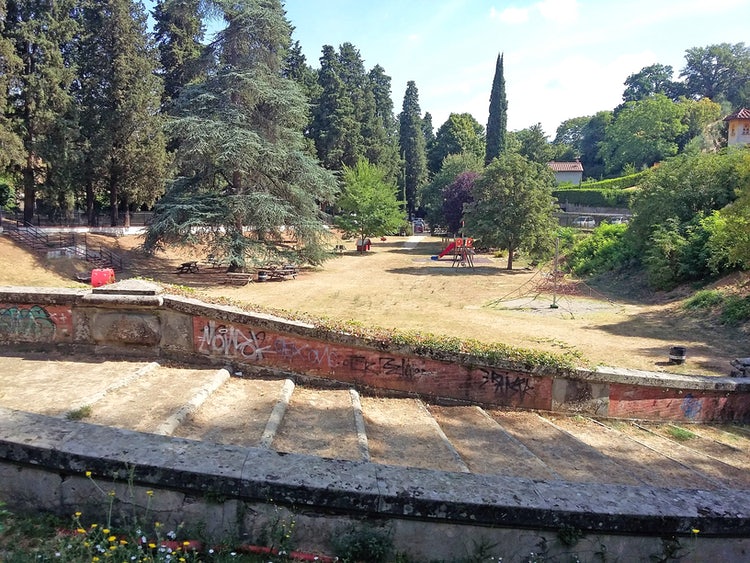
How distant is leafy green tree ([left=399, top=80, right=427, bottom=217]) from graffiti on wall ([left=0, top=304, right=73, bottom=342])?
185 feet

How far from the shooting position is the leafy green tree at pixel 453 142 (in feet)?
208

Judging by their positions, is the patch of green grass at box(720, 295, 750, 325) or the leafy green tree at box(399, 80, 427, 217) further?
the leafy green tree at box(399, 80, 427, 217)

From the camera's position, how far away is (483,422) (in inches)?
257

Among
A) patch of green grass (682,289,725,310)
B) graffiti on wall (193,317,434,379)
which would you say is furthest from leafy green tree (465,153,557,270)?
graffiti on wall (193,317,434,379)

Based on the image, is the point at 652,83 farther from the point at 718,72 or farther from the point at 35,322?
the point at 35,322

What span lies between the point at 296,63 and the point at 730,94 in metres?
61.9

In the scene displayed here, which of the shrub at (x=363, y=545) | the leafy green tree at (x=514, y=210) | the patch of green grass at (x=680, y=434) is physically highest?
the leafy green tree at (x=514, y=210)

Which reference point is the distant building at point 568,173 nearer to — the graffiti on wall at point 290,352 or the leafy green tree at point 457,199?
the leafy green tree at point 457,199

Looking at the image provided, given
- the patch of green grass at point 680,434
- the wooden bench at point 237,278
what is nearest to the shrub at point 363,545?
the patch of green grass at point 680,434

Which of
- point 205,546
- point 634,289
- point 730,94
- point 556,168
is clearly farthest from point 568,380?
point 730,94

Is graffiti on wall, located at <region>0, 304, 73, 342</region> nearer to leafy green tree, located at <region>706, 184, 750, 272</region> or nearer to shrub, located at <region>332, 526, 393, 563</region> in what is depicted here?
Answer: shrub, located at <region>332, 526, 393, 563</region>

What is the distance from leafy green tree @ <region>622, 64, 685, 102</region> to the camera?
81.4 meters

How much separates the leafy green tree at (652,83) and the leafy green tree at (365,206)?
63.3 meters

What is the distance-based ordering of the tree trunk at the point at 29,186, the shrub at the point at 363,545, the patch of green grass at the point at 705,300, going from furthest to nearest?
the tree trunk at the point at 29,186, the patch of green grass at the point at 705,300, the shrub at the point at 363,545
